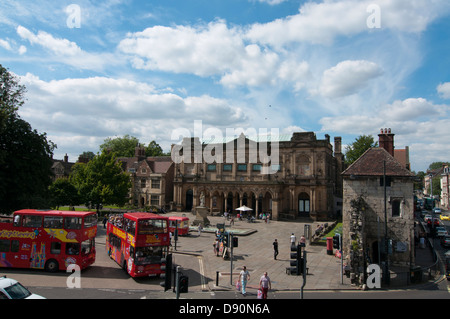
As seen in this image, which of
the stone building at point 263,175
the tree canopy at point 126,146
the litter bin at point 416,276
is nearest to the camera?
the litter bin at point 416,276

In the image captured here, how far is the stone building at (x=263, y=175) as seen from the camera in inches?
2002

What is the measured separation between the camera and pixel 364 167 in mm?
26234

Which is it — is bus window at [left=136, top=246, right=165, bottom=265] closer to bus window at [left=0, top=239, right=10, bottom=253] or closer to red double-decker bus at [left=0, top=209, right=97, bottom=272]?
red double-decker bus at [left=0, top=209, right=97, bottom=272]

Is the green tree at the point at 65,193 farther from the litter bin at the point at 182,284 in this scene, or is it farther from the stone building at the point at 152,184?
the litter bin at the point at 182,284

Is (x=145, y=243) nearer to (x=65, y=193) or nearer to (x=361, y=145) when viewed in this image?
(x=65, y=193)

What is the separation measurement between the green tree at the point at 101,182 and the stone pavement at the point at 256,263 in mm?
17063

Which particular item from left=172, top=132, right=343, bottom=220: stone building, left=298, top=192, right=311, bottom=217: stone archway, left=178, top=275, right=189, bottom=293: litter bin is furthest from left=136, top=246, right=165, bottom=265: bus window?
left=298, top=192, right=311, bottom=217: stone archway

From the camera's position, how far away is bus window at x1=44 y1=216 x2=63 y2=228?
1891 cm

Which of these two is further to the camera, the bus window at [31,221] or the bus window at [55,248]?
the bus window at [55,248]

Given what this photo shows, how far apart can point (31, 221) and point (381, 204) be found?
83.4 feet

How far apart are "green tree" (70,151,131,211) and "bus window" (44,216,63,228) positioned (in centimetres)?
2721

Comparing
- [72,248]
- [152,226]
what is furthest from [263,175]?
[72,248]

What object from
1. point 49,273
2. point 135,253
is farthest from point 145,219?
point 49,273

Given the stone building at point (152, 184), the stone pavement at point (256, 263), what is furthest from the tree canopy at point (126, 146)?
the stone pavement at point (256, 263)
